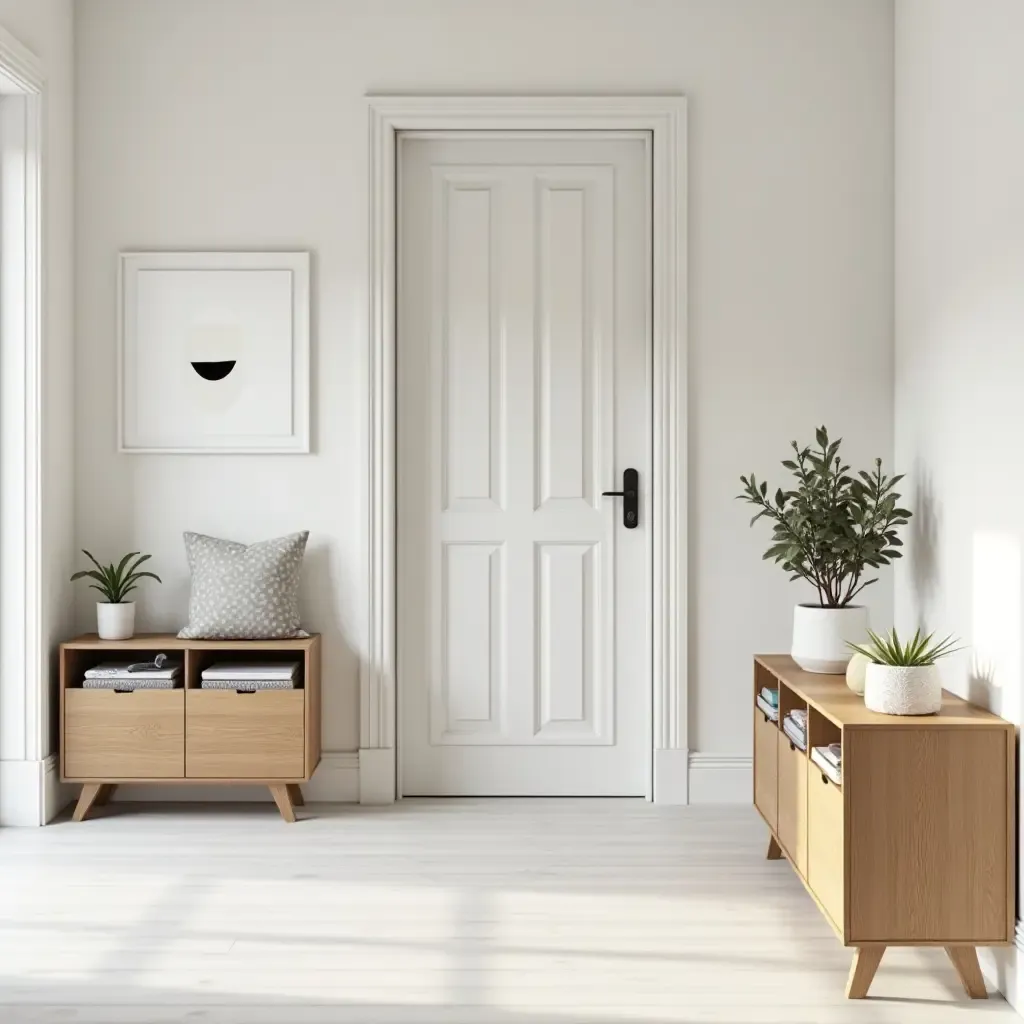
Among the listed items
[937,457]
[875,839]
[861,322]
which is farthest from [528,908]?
[861,322]

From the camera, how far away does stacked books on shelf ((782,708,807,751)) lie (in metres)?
2.64

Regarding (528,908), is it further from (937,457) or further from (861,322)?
(861,322)

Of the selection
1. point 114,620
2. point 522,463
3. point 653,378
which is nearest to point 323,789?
point 114,620

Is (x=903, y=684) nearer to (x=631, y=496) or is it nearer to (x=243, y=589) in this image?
(x=631, y=496)

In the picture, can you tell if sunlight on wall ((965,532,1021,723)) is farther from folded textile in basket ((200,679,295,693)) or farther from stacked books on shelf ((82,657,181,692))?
stacked books on shelf ((82,657,181,692))

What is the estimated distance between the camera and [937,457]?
3.00 meters

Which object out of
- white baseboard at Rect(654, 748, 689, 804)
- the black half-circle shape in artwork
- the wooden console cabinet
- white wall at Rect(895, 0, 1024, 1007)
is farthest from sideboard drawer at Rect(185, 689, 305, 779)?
white wall at Rect(895, 0, 1024, 1007)

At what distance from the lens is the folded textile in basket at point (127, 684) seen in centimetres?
333

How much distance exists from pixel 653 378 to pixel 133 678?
72.7 inches

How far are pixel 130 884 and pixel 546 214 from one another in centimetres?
235

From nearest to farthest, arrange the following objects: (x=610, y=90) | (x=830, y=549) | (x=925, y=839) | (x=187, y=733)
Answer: (x=925, y=839), (x=830, y=549), (x=187, y=733), (x=610, y=90)

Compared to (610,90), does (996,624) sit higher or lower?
lower

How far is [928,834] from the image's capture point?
2227 millimetres

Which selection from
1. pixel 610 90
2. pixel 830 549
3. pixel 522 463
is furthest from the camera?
pixel 522 463
